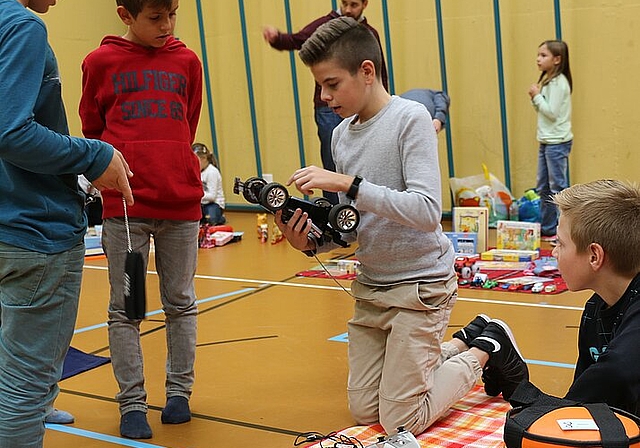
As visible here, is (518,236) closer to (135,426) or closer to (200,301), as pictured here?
(200,301)

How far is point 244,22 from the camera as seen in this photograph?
8.59 meters

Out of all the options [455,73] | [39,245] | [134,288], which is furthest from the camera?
[455,73]

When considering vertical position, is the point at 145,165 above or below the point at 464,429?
above

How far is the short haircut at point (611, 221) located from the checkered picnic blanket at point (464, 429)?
2.50 feet

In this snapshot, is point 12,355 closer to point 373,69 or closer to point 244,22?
point 373,69

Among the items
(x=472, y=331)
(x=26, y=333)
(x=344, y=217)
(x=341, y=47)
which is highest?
(x=341, y=47)

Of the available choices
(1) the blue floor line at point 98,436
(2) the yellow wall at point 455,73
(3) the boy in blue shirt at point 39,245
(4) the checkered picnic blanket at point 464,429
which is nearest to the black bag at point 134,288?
(3) the boy in blue shirt at point 39,245

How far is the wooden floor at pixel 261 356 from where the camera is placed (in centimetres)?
285

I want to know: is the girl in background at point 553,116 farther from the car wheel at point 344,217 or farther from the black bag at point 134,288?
the black bag at point 134,288

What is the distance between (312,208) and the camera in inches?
110

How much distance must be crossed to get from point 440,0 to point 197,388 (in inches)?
200

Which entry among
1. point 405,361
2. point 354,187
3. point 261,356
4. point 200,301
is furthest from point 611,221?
point 200,301

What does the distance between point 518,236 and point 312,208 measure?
3.31 metres

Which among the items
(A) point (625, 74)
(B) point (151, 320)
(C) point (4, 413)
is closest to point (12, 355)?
(C) point (4, 413)
